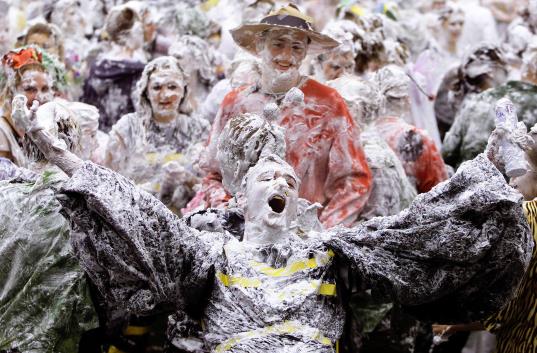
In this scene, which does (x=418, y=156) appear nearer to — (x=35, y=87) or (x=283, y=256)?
(x=35, y=87)

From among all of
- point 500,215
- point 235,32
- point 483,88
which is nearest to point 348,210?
point 235,32

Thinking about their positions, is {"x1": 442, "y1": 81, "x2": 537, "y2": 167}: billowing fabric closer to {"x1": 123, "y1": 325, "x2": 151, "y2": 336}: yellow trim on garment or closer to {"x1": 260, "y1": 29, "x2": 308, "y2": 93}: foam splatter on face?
{"x1": 260, "y1": 29, "x2": 308, "y2": 93}: foam splatter on face

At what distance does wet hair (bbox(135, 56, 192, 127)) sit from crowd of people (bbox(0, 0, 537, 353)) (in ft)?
0.06

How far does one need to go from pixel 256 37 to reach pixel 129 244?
272 cm

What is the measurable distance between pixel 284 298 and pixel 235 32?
2.52 m

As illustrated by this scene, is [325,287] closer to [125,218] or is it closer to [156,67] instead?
[125,218]

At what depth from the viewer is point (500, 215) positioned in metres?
7.41

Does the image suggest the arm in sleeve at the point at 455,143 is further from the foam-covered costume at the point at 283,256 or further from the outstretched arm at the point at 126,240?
the outstretched arm at the point at 126,240

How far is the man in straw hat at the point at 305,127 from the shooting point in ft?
30.7

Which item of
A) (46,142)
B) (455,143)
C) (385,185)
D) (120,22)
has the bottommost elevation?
(120,22)

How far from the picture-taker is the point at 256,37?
975 centimetres

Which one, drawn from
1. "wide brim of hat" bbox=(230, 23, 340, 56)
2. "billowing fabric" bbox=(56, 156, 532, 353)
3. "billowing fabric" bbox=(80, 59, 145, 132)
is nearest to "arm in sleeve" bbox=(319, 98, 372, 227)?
"wide brim of hat" bbox=(230, 23, 340, 56)

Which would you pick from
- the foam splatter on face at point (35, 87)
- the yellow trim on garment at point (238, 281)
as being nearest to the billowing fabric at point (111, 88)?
the foam splatter on face at point (35, 87)

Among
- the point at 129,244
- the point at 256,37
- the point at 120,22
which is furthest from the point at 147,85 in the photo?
the point at 129,244
